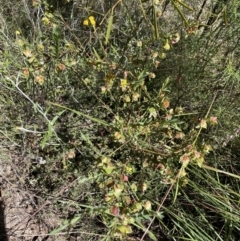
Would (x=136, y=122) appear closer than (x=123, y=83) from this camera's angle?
No

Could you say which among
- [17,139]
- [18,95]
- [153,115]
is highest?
[153,115]

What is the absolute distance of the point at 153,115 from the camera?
145cm

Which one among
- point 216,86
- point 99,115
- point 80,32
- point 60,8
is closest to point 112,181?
point 99,115

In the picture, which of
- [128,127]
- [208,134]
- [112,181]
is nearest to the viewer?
[112,181]

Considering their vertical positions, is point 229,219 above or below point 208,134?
below

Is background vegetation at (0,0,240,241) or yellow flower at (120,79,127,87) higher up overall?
yellow flower at (120,79,127,87)

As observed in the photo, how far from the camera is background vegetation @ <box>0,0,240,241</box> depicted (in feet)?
4.82

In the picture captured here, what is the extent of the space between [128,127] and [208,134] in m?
0.40

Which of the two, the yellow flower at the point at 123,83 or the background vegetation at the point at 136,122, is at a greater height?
the yellow flower at the point at 123,83

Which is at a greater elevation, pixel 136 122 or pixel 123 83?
pixel 123 83

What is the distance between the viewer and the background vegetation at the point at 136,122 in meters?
1.47

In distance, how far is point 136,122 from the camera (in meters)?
1.52

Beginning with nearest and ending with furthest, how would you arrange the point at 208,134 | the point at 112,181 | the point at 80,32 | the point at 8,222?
the point at 112,181 → the point at 208,134 → the point at 8,222 → the point at 80,32

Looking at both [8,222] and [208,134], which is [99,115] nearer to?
[208,134]
